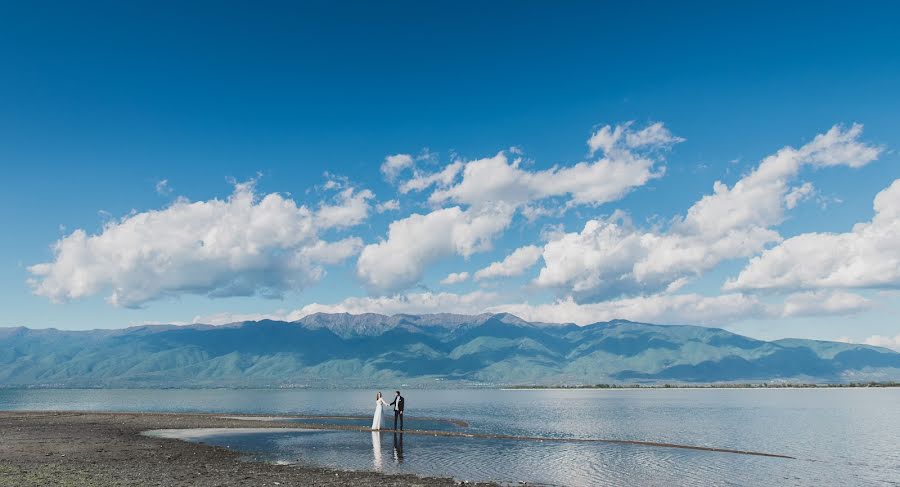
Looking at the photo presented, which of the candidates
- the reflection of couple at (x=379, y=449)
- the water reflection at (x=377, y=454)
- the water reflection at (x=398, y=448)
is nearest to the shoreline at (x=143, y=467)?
the water reflection at (x=377, y=454)

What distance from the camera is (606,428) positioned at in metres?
82.5

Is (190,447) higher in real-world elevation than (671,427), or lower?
higher

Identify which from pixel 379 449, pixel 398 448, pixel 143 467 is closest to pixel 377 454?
pixel 379 449

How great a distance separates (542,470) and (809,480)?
1829 centimetres

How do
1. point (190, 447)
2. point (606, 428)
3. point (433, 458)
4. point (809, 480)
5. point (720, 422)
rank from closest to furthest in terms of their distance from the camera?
point (809, 480) < point (433, 458) < point (190, 447) < point (606, 428) < point (720, 422)

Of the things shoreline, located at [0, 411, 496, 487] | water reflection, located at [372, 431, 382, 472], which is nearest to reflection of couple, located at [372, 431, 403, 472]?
water reflection, located at [372, 431, 382, 472]

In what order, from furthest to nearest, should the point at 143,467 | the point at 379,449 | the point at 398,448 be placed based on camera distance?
the point at 398,448 → the point at 379,449 → the point at 143,467

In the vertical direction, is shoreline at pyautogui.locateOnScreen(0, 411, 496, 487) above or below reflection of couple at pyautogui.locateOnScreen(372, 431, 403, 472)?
above

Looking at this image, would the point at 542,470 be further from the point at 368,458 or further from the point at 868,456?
the point at 868,456

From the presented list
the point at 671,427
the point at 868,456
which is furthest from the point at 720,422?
the point at 868,456

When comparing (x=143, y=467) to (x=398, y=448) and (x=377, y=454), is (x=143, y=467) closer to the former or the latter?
(x=377, y=454)

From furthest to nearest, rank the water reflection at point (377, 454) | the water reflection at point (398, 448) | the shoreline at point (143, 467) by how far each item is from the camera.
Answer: the water reflection at point (398, 448) < the water reflection at point (377, 454) < the shoreline at point (143, 467)

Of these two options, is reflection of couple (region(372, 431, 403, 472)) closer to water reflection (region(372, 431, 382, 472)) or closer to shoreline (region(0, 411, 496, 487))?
water reflection (region(372, 431, 382, 472))

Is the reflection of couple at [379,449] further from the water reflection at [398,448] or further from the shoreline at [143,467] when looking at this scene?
the shoreline at [143,467]
